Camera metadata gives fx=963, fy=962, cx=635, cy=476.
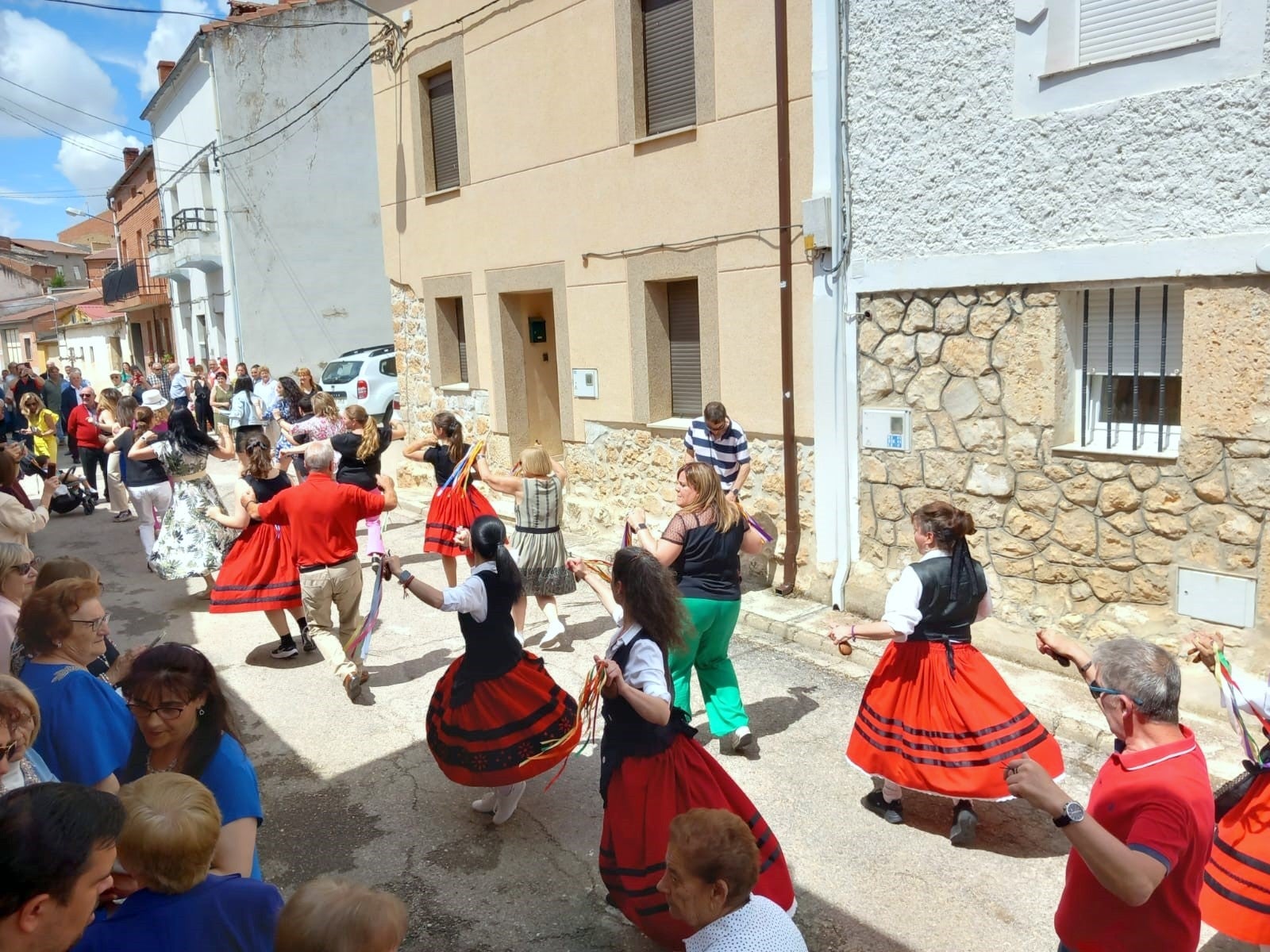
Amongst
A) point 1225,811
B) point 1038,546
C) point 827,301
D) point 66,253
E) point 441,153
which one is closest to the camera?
point 1225,811

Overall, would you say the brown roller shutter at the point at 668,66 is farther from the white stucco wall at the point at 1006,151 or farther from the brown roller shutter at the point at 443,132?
the brown roller shutter at the point at 443,132

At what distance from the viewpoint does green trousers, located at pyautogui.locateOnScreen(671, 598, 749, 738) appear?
4969 millimetres

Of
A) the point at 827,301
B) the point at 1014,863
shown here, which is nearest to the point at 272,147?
the point at 827,301

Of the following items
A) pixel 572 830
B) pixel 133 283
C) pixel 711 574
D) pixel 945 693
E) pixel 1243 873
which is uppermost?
pixel 133 283

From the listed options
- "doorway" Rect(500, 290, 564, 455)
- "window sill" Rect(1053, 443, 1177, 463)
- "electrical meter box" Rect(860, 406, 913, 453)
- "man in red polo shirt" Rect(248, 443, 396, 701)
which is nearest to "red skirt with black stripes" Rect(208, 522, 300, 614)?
"man in red polo shirt" Rect(248, 443, 396, 701)

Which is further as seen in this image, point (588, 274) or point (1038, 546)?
point (588, 274)

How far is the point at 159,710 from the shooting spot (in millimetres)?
2766

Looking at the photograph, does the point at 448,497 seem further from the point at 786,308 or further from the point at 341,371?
the point at 341,371

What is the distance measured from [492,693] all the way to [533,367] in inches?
285

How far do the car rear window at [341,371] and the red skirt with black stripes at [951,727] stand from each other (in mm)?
15039

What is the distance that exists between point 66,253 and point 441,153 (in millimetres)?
53973

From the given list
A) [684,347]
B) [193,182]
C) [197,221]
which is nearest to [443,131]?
[684,347]

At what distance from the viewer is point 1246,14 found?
4957 mm

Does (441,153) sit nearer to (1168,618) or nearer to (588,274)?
(588,274)
